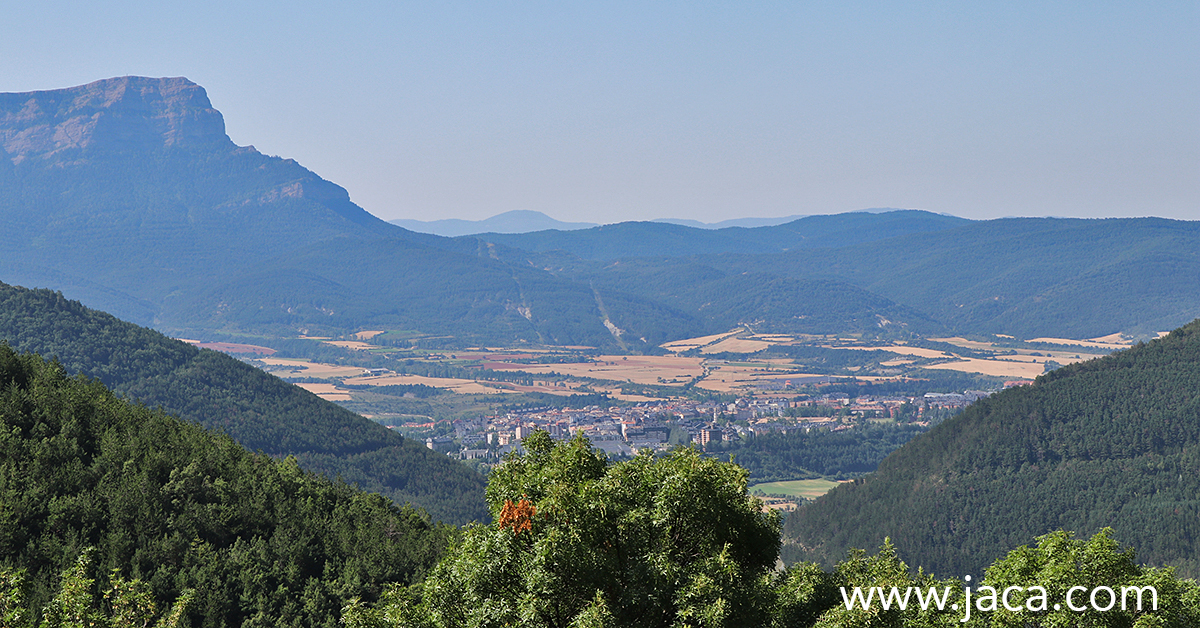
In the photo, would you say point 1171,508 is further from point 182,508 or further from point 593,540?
point 593,540

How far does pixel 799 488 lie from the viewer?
186 m

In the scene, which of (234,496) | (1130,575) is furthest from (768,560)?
(234,496)

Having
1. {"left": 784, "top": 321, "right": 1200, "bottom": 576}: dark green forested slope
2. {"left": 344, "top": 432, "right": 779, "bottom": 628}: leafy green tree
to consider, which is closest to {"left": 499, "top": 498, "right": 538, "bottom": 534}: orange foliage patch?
{"left": 344, "top": 432, "right": 779, "bottom": 628}: leafy green tree

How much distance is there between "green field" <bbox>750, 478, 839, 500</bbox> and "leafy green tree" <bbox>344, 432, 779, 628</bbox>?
15516 cm

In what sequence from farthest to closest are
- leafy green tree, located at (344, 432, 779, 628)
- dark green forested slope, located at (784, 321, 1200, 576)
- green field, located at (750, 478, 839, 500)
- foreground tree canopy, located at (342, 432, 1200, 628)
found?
1. green field, located at (750, 478, 839, 500)
2. dark green forested slope, located at (784, 321, 1200, 576)
3. foreground tree canopy, located at (342, 432, 1200, 628)
4. leafy green tree, located at (344, 432, 779, 628)

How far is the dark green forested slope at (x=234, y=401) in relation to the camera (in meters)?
144

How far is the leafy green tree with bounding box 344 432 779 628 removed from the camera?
22.0m

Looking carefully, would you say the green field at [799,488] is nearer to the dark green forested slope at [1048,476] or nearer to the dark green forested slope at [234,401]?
the dark green forested slope at [1048,476]

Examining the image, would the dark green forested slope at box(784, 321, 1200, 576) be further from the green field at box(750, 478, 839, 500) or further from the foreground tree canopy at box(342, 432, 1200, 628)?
the foreground tree canopy at box(342, 432, 1200, 628)

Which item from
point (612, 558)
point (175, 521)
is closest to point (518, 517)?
point (612, 558)

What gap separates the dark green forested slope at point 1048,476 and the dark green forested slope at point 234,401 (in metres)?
52.1

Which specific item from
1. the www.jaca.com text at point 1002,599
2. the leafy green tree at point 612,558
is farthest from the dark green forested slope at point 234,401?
the leafy green tree at point 612,558

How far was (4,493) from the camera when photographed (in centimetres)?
4481

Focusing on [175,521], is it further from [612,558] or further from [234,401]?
[234,401]
